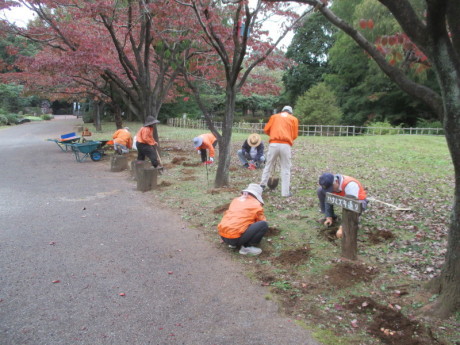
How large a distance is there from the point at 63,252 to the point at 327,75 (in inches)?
1438

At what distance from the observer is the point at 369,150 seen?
49.3 feet

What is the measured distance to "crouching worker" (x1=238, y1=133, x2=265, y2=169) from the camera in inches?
444

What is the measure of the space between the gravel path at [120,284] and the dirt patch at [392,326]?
67 cm

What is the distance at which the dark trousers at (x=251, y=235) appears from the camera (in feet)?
15.9

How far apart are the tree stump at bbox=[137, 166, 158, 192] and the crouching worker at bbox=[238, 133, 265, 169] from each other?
347 centimetres

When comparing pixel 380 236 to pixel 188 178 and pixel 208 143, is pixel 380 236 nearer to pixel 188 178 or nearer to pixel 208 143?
pixel 188 178

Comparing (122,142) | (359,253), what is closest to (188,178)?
(122,142)

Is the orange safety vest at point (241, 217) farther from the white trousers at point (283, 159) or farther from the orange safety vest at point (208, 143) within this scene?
the orange safety vest at point (208, 143)

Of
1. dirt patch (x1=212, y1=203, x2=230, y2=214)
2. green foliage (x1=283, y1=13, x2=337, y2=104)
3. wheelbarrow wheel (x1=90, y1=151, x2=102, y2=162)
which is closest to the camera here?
dirt patch (x1=212, y1=203, x2=230, y2=214)

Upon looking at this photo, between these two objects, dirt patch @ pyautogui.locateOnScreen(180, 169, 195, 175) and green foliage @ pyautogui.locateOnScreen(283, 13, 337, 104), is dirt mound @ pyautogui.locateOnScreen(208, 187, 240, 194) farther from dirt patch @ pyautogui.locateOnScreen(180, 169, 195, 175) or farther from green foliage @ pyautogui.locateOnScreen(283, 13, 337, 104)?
green foliage @ pyautogui.locateOnScreen(283, 13, 337, 104)

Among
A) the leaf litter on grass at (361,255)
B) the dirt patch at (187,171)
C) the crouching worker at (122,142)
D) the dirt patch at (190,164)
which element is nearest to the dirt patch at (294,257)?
the leaf litter on grass at (361,255)

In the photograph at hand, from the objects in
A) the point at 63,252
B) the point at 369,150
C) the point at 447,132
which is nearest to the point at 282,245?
the point at 447,132

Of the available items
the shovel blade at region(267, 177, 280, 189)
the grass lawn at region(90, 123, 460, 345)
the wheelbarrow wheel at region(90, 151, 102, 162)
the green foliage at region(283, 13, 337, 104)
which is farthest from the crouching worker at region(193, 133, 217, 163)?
the green foliage at region(283, 13, 337, 104)

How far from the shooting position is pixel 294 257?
4.82 meters
